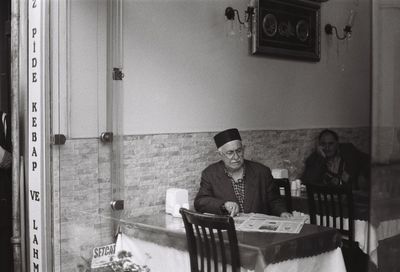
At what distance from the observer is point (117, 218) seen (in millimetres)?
3691

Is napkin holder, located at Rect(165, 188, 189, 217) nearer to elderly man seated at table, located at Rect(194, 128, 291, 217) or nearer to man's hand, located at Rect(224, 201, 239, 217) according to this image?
elderly man seated at table, located at Rect(194, 128, 291, 217)

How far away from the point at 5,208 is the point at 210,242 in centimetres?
214

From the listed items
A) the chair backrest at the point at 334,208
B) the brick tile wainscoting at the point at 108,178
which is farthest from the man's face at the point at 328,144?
the chair backrest at the point at 334,208

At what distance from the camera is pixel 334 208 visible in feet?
13.0

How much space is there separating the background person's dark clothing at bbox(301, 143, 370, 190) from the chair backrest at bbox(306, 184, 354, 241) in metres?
1.19

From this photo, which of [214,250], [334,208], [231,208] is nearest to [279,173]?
[334,208]

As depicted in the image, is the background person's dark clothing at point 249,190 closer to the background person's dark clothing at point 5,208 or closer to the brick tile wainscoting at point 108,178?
the brick tile wainscoting at point 108,178

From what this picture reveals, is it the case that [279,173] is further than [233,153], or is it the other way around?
[279,173]

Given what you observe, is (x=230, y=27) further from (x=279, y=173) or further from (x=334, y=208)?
(x=334, y=208)

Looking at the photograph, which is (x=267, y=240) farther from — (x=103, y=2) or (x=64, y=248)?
(x=103, y=2)

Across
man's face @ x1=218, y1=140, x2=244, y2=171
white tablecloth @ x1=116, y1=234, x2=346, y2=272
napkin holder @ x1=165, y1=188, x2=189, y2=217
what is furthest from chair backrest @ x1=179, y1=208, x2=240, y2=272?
man's face @ x1=218, y1=140, x2=244, y2=171

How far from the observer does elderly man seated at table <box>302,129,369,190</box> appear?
5371 millimetres

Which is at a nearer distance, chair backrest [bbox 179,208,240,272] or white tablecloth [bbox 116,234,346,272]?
chair backrest [bbox 179,208,240,272]

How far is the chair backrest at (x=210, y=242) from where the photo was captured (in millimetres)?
2654
